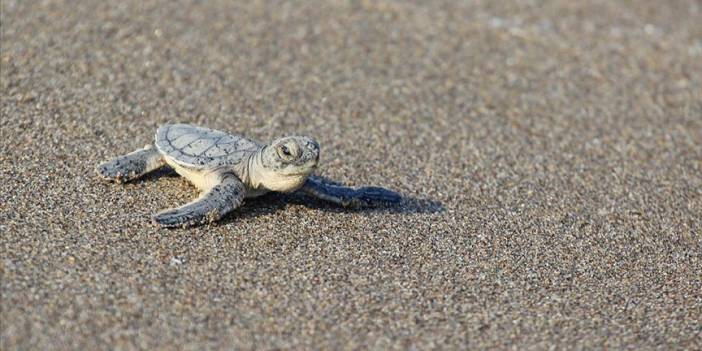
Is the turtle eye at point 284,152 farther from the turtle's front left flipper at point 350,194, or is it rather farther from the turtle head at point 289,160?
the turtle's front left flipper at point 350,194

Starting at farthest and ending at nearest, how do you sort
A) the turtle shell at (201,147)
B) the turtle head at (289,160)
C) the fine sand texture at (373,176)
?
1. the turtle shell at (201,147)
2. the turtle head at (289,160)
3. the fine sand texture at (373,176)

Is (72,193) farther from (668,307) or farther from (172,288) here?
(668,307)

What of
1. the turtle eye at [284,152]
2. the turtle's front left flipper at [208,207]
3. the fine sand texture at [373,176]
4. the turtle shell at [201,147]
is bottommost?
the fine sand texture at [373,176]

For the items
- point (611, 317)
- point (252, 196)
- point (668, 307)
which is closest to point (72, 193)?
point (252, 196)

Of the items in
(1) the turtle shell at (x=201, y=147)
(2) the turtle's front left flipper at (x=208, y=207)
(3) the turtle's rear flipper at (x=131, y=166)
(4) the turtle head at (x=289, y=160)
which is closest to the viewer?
(2) the turtle's front left flipper at (x=208, y=207)

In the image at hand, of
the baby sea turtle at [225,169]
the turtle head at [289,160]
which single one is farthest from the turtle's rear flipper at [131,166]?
the turtle head at [289,160]

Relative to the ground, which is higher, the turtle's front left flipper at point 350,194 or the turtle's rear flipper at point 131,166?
the turtle's rear flipper at point 131,166

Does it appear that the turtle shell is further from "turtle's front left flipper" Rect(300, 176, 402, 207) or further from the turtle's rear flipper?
"turtle's front left flipper" Rect(300, 176, 402, 207)

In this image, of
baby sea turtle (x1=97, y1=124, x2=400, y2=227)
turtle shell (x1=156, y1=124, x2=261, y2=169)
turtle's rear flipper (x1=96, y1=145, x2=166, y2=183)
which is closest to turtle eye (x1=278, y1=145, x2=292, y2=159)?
baby sea turtle (x1=97, y1=124, x2=400, y2=227)
